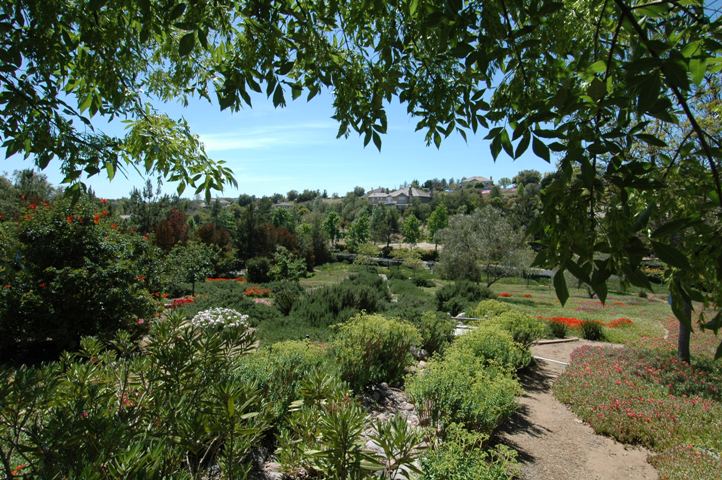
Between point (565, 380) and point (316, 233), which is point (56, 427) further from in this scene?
point (316, 233)

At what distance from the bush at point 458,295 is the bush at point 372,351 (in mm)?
8906

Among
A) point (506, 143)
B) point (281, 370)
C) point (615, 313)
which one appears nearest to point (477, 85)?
point (506, 143)

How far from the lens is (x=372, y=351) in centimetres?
611

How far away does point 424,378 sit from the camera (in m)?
5.16

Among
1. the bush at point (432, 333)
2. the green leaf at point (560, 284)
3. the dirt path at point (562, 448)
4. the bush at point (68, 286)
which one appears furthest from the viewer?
the bush at point (432, 333)

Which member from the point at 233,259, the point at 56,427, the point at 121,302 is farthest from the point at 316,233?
the point at 56,427

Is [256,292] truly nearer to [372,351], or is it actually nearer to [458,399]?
[372,351]

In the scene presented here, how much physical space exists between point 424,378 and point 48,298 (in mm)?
8118

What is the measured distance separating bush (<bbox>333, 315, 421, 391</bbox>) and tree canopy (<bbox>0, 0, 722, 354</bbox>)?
344 cm

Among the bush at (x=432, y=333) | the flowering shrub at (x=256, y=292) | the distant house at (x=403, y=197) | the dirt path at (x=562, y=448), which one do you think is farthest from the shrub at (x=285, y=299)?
the distant house at (x=403, y=197)

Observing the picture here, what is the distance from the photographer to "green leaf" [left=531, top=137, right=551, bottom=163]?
1443 millimetres

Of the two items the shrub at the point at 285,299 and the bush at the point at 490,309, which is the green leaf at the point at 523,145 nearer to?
the bush at the point at 490,309

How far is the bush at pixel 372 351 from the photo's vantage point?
18.4 feet

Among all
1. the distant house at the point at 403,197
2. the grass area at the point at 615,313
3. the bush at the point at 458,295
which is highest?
the distant house at the point at 403,197
